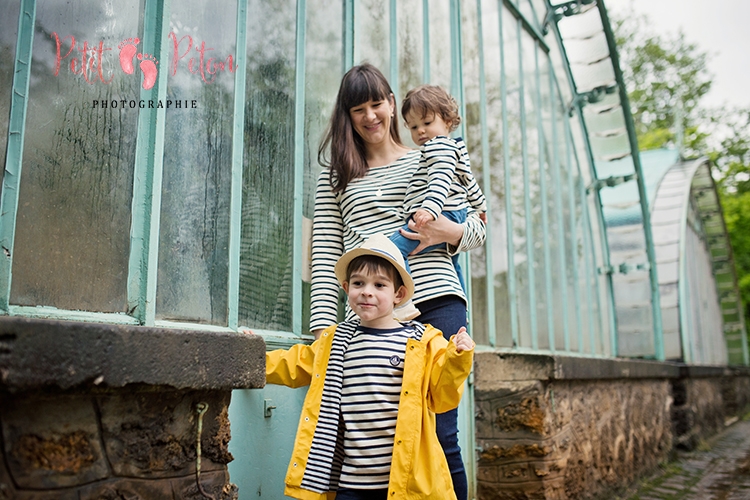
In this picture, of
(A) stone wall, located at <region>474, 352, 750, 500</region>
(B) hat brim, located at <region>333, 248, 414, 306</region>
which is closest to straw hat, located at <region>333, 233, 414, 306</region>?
(B) hat brim, located at <region>333, 248, 414, 306</region>

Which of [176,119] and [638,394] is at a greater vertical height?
[176,119]

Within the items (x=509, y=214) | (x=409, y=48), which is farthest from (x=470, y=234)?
(x=509, y=214)

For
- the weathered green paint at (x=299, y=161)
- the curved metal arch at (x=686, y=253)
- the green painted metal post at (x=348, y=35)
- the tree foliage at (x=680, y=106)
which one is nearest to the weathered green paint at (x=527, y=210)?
the green painted metal post at (x=348, y=35)

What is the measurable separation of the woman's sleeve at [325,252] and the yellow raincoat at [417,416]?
238 millimetres

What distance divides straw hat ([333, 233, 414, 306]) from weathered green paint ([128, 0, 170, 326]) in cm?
Result: 55

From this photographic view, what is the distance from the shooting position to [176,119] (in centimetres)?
214

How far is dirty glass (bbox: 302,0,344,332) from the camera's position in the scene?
8.76 ft

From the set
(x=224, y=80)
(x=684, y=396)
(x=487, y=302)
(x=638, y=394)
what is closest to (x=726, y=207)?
(x=684, y=396)

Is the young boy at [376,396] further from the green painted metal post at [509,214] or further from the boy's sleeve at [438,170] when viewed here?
the green painted metal post at [509,214]

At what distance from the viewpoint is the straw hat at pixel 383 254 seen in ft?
6.70

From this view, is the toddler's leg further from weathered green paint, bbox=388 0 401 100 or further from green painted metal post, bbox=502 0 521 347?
green painted metal post, bbox=502 0 521 347

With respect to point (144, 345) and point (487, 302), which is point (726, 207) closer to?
point (487, 302)

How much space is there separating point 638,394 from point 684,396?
A: 1.87m

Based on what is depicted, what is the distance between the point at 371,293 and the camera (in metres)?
2.06
